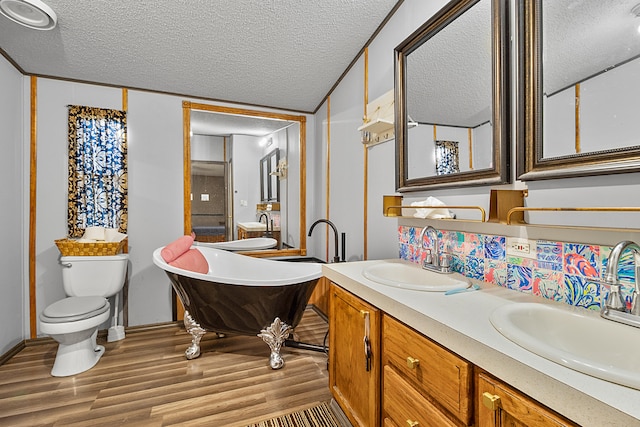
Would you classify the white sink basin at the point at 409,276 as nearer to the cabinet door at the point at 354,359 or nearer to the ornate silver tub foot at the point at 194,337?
the cabinet door at the point at 354,359

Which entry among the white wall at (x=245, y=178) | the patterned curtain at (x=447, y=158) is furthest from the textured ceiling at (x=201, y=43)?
the patterned curtain at (x=447, y=158)

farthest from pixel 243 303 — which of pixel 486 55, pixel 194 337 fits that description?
pixel 486 55

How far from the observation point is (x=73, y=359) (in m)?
2.17


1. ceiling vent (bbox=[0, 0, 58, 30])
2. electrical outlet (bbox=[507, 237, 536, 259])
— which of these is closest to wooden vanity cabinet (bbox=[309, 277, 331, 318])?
electrical outlet (bbox=[507, 237, 536, 259])

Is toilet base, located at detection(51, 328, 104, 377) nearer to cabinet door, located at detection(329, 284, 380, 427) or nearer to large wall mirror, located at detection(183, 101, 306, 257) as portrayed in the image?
large wall mirror, located at detection(183, 101, 306, 257)

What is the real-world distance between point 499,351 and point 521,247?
2.22 ft

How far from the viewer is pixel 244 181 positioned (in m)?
3.41

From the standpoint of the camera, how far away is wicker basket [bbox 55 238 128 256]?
2.45 metres

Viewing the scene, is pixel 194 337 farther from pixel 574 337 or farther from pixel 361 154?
pixel 574 337

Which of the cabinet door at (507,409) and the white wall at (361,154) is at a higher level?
the white wall at (361,154)

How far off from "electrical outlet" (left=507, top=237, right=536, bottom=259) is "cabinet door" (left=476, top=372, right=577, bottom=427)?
0.64 meters

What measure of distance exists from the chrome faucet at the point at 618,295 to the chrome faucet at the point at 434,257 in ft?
2.14

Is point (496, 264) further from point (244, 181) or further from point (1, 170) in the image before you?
point (1, 170)

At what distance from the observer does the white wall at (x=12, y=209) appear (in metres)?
2.30
